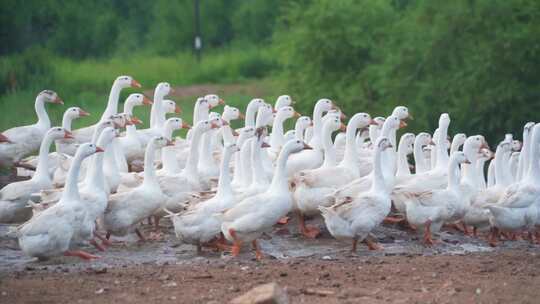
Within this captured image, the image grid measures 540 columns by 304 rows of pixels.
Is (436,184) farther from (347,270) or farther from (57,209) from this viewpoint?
(57,209)

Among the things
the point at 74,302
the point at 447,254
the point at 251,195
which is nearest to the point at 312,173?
the point at 251,195

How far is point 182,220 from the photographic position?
12.5m

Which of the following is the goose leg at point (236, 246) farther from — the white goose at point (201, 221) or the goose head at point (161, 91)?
the goose head at point (161, 91)

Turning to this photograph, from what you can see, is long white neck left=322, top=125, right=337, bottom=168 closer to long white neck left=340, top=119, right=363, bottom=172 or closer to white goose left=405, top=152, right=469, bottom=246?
long white neck left=340, top=119, right=363, bottom=172

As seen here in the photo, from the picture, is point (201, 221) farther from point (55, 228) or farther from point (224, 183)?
point (55, 228)

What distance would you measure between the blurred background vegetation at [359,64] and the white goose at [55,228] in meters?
12.2

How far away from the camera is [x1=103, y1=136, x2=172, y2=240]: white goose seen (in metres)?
12.9

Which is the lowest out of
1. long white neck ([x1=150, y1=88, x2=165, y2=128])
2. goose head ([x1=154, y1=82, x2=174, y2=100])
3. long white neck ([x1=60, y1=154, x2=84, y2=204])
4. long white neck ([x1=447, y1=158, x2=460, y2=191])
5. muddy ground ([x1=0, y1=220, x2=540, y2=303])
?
muddy ground ([x1=0, y1=220, x2=540, y2=303])

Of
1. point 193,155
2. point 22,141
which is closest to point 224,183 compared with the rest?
point 193,155

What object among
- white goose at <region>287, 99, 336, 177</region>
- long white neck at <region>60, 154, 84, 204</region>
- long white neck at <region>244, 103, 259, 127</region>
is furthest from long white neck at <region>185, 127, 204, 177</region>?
long white neck at <region>244, 103, 259, 127</region>

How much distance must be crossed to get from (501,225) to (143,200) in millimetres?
4388

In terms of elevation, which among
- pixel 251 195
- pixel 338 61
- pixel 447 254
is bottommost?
pixel 447 254

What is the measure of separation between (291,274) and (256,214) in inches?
51.2

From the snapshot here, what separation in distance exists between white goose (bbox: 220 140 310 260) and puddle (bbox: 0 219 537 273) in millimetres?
262
